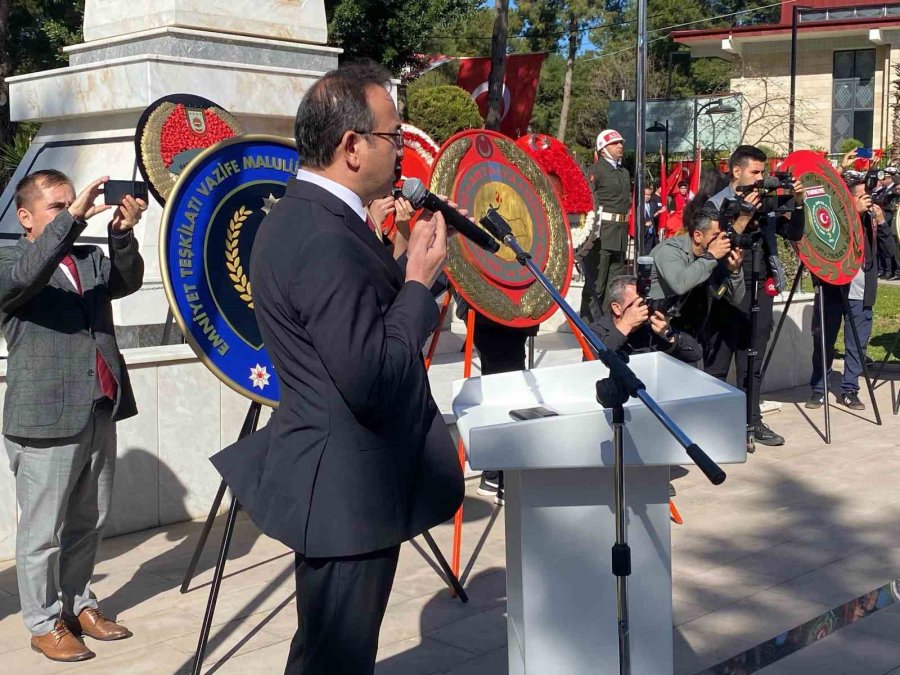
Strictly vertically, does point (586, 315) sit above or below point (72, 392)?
below

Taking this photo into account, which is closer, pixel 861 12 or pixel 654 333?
pixel 654 333

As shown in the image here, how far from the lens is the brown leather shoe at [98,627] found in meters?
4.33

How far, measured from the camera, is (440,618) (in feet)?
15.0

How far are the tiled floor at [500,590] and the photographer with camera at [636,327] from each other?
0.93 metres

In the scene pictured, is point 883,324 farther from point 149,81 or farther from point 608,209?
point 149,81

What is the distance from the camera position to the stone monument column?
268 inches

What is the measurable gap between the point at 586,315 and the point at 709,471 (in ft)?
29.0

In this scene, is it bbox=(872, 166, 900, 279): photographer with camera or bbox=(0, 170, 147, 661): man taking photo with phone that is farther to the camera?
bbox=(872, 166, 900, 279): photographer with camera

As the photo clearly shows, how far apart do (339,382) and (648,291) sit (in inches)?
109

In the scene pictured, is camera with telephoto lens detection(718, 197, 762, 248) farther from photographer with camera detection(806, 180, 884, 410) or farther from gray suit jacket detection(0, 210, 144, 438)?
gray suit jacket detection(0, 210, 144, 438)

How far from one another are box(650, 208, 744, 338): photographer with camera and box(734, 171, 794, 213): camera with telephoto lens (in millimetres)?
348

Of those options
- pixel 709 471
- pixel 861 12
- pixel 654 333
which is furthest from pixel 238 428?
pixel 861 12

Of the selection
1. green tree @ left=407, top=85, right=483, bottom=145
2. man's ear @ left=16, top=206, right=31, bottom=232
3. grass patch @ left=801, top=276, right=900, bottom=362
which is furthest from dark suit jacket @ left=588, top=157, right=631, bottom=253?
green tree @ left=407, top=85, right=483, bottom=145

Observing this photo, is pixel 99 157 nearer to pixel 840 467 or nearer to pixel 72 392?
pixel 72 392
